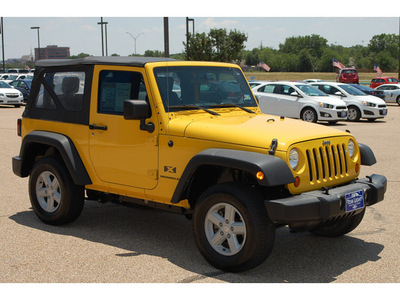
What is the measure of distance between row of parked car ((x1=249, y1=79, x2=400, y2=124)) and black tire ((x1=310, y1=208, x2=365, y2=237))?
1437cm

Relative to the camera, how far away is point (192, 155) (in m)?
5.31

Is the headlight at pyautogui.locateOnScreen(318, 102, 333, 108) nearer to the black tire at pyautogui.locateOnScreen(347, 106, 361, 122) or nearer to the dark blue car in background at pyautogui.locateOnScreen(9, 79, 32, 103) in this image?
the black tire at pyautogui.locateOnScreen(347, 106, 361, 122)

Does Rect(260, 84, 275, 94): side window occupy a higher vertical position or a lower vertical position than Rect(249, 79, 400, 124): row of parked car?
higher

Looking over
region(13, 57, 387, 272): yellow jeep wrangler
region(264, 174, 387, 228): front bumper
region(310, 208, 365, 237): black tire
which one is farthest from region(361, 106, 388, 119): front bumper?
region(264, 174, 387, 228): front bumper

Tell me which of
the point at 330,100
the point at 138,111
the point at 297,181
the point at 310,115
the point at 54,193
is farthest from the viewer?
the point at 330,100

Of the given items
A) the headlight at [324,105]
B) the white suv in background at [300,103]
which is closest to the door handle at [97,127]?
the white suv in background at [300,103]

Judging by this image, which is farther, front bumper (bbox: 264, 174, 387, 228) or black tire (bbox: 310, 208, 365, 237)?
black tire (bbox: 310, 208, 365, 237)

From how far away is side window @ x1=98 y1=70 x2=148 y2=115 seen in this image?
5840 millimetres

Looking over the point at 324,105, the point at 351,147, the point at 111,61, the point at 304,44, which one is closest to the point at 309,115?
the point at 324,105

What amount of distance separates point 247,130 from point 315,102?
15694 mm

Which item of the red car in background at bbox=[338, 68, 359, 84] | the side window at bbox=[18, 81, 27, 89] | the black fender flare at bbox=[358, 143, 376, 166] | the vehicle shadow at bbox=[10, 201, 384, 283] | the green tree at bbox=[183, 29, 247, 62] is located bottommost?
the vehicle shadow at bbox=[10, 201, 384, 283]

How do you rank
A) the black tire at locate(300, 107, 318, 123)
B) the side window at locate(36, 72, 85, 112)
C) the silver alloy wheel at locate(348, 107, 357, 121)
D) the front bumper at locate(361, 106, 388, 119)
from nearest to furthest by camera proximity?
the side window at locate(36, 72, 85, 112)
the black tire at locate(300, 107, 318, 123)
the front bumper at locate(361, 106, 388, 119)
the silver alloy wheel at locate(348, 107, 357, 121)

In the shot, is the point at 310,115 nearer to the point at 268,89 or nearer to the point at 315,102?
the point at 315,102

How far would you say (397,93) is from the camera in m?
32.5
